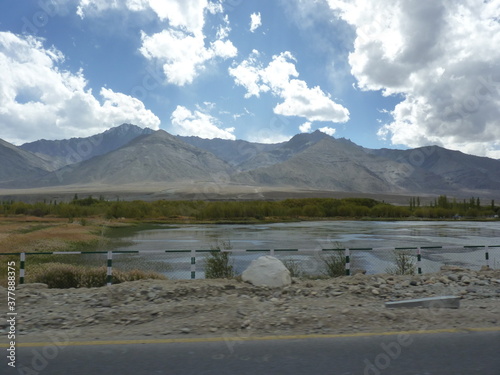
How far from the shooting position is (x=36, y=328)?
7293mm

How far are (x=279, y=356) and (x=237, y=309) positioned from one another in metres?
2.82

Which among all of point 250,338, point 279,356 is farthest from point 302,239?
point 279,356

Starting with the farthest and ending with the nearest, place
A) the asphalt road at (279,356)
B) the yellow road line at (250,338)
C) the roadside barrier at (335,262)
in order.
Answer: the roadside barrier at (335,262) < the yellow road line at (250,338) < the asphalt road at (279,356)

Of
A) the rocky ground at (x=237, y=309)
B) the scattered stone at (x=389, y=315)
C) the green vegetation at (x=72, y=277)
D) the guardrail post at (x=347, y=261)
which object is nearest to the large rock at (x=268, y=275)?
the rocky ground at (x=237, y=309)

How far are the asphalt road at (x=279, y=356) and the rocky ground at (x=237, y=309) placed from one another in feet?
1.93

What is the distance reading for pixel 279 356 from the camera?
18.0ft

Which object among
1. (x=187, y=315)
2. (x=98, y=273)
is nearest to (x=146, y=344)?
(x=187, y=315)

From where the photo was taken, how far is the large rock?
10.9 m

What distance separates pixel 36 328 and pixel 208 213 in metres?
91.2

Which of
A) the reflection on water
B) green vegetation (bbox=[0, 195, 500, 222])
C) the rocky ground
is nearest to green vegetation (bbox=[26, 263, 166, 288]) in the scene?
the rocky ground

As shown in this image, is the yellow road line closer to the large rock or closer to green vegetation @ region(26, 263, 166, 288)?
the large rock

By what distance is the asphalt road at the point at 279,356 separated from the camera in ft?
16.4

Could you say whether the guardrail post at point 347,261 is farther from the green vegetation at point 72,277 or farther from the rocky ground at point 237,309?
the green vegetation at point 72,277

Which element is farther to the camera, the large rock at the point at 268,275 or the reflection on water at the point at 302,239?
the reflection on water at the point at 302,239
